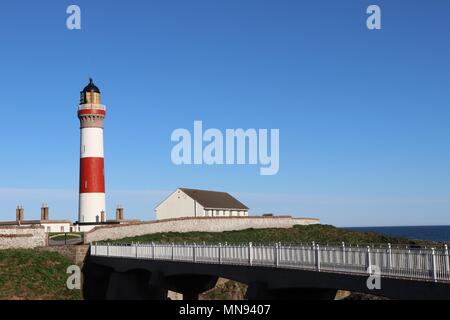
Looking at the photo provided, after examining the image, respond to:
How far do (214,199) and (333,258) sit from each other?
6089cm

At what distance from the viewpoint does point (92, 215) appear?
68.8 meters

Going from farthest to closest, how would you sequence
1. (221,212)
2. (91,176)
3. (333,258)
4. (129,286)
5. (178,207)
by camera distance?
(221,212) → (178,207) → (91,176) → (129,286) → (333,258)

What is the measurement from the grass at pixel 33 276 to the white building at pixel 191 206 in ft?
91.9

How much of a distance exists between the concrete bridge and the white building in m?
29.9

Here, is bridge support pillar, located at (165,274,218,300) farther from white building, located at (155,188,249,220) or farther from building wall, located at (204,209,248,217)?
building wall, located at (204,209,248,217)

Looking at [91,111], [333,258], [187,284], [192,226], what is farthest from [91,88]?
[333,258]

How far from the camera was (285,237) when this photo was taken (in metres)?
74.7

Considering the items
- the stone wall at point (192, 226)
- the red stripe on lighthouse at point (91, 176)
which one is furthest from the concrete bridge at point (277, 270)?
the red stripe on lighthouse at point (91, 176)

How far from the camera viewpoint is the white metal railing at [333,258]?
22.1 m

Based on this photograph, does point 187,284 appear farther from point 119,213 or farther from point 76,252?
point 119,213

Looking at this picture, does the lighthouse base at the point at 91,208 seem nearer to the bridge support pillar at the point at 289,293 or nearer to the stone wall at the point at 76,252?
the stone wall at the point at 76,252

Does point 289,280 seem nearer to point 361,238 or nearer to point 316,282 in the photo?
point 316,282

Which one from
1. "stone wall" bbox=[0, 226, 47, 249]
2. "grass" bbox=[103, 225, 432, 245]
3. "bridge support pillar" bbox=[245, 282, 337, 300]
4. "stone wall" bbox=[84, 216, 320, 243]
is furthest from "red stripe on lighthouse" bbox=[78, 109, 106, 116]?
"bridge support pillar" bbox=[245, 282, 337, 300]
